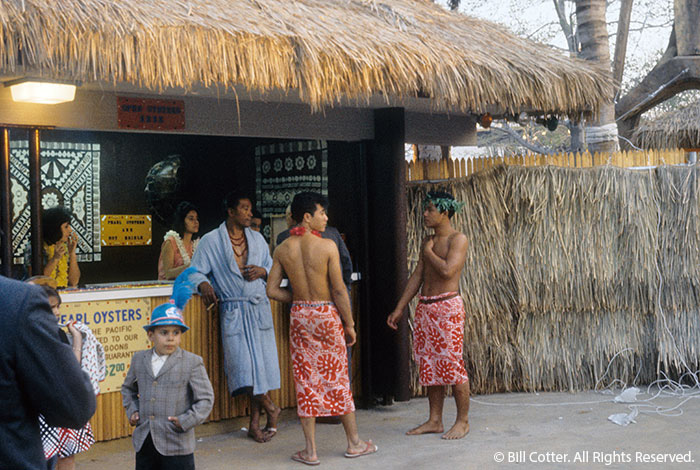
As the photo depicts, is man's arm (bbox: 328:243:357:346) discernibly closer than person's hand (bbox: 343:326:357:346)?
Yes

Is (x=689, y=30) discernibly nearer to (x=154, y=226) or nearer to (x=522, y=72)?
(x=522, y=72)

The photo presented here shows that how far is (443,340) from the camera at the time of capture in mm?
6281

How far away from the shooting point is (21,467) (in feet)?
7.20

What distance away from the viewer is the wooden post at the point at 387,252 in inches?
285

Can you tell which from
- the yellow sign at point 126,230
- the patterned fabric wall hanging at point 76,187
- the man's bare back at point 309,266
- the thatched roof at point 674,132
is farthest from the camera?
the thatched roof at point 674,132

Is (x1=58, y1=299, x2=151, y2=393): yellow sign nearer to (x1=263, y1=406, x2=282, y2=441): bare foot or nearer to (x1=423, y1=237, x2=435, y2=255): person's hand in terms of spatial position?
(x1=263, y1=406, x2=282, y2=441): bare foot

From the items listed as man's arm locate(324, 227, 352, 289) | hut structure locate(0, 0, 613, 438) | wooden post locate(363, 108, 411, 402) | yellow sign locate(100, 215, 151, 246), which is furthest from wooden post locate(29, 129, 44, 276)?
yellow sign locate(100, 215, 151, 246)

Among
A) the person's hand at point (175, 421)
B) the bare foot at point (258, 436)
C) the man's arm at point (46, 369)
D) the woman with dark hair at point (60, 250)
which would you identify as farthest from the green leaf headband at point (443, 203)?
the man's arm at point (46, 369)

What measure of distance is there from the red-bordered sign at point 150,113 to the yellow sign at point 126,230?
11.4 ft

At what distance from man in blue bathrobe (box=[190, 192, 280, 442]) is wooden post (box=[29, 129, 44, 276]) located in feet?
3.61

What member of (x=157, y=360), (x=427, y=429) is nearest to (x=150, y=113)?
(x=157, y=360)

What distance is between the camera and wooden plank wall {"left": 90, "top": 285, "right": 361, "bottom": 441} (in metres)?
5.99

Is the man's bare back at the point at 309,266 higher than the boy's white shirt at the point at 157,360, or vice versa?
the man's bare back at the point at 309,266

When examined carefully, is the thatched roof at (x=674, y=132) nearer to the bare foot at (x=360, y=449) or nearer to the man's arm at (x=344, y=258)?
the man's arm at (x=344, y=258)
